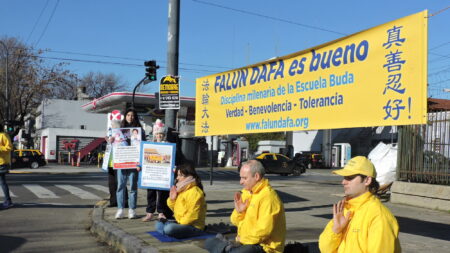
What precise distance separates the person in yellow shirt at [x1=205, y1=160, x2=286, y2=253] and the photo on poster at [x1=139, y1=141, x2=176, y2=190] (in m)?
3.30

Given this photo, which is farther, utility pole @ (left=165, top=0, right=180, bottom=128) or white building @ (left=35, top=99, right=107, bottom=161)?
white building @ (left=35, top=99, right=107, bottom=161)

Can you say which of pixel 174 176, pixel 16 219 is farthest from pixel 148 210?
pixel 16 219

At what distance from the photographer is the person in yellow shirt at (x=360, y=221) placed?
285 cm

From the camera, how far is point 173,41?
30.0 ft

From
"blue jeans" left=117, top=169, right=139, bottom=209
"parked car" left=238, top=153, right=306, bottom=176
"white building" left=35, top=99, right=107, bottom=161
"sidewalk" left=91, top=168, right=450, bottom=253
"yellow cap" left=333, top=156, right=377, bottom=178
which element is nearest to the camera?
"yellow cap" left=333, top=156, right=377, bottom=178

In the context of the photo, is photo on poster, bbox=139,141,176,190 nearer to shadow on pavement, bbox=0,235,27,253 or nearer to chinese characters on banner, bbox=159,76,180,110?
chinese characters on banner, bbox=159,76,180,110

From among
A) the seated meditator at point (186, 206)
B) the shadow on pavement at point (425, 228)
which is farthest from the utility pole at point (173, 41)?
the shadow on pavement at point (425, 228)

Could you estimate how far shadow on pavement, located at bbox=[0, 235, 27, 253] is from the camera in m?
6.24

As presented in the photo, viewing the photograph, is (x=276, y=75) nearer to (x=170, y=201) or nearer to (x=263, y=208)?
(x=170, y=201)

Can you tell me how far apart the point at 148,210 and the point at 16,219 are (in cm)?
257

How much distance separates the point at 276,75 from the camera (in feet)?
22.4

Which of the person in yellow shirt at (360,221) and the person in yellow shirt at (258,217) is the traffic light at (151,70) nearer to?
the person in yellow shirt at (258,217)

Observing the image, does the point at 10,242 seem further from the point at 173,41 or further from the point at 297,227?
the point at 173,41

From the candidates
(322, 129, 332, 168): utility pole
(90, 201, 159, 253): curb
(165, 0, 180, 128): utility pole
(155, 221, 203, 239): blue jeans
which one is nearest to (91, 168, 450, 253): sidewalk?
(90, 201, 159, 253): curb
